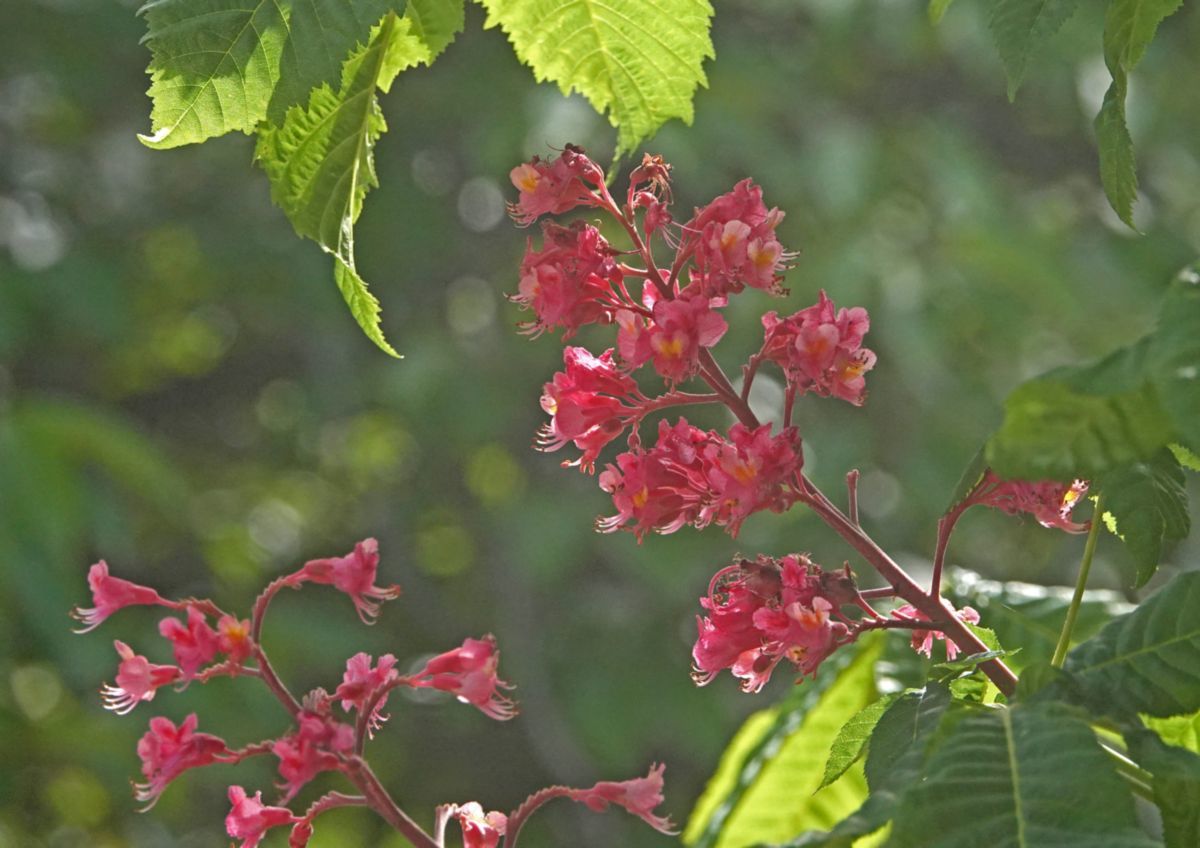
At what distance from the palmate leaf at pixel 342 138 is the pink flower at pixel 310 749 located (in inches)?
9.1

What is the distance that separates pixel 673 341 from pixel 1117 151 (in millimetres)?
222

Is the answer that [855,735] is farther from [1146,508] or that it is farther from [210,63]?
[210,63]

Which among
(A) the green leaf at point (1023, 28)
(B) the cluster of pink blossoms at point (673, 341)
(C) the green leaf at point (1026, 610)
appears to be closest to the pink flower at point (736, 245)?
(B) the cluster of pink blossoms at point (673, 341)

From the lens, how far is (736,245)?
0.78 m

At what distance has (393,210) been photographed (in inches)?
178

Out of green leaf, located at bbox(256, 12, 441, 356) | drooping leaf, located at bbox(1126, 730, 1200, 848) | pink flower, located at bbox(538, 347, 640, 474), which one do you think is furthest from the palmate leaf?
drooping leaf, located at bbox(1126, 730, 1200, 848)

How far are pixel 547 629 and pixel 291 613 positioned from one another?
1014 millimetres

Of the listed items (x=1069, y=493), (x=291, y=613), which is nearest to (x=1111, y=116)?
(x=1069, y=493)

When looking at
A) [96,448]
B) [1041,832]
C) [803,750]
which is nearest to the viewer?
[1041,832]

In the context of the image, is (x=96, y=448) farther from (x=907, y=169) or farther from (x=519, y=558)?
(x=907, y=169)

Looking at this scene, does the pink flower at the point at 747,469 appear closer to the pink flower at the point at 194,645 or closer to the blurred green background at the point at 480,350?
the pink flower at the point at 194,645

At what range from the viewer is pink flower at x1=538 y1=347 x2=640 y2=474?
820mm

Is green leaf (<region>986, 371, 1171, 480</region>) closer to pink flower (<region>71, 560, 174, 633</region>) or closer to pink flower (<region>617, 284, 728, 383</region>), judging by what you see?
pink flower (<region>617, 284, 728, 383</region>)

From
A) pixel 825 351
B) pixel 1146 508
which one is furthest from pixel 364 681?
pixel 1146 508
